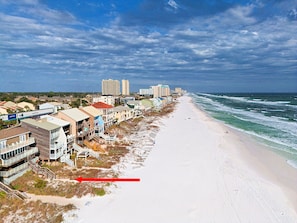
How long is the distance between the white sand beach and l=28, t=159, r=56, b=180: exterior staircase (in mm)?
5401

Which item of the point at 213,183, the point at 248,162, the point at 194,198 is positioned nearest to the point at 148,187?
the point at 194,198

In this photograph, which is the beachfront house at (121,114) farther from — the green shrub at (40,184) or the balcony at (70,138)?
the green shrub at (40,184)

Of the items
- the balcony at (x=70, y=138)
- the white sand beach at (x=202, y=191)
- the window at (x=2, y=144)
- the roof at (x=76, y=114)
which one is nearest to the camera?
the white sand beach at (x=202, y=191)

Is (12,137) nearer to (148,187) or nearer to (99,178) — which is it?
(99,178)

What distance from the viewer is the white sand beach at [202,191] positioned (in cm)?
1714

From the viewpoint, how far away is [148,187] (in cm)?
2144

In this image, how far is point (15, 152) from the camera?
2259 cm

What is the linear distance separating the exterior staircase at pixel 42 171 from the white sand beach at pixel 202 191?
5.40m

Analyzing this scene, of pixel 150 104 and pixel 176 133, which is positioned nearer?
pixel 176 133

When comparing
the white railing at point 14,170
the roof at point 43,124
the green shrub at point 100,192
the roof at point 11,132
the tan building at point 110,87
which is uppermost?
the tan building at point 110,87

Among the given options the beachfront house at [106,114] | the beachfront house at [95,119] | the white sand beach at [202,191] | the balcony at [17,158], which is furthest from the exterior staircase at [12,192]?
the beachfront house at [106,114]

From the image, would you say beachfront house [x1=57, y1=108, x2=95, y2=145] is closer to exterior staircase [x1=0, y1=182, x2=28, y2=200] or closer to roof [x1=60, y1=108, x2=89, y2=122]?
roof [x1=60, y1=108, x2=89, y2=122]

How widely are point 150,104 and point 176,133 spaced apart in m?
51.3

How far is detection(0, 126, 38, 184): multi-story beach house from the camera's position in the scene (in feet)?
69.9
